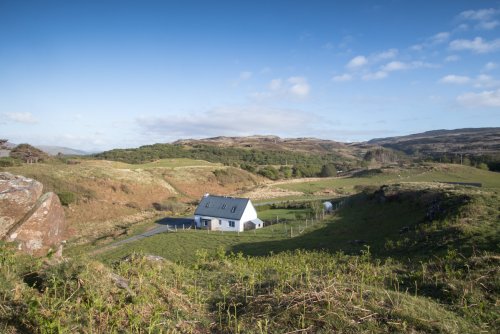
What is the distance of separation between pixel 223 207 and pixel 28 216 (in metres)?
30.5

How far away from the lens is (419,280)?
1086 cm

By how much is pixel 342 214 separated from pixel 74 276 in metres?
37.4

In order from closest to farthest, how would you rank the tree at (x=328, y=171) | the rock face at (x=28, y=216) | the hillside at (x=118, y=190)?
the rock face at (x=28, y=216)
the hillside at (x=118, y=190)
the tree at (x=328, y=171)

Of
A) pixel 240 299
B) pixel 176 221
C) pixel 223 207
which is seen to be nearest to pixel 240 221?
pixel 223 207

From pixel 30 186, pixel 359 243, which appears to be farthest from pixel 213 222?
pixel 30 186

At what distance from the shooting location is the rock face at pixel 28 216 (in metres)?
16.1

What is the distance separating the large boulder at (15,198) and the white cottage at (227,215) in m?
27.7

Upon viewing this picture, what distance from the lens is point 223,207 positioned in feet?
152

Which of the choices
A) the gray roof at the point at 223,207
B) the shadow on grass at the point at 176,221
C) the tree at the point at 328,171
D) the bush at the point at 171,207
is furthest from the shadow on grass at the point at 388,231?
the tree at the point at 328,171

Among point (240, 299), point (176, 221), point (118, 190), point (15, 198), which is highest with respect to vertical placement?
point (15, 198)

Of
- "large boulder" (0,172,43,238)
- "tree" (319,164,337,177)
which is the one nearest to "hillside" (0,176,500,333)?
"large boulder" (0,172,43,238)

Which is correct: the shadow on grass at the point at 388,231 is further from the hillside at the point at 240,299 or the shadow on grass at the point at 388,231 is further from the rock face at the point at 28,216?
the rock face at the point at 28,216

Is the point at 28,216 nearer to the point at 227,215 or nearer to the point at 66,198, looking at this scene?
the point at 227,215

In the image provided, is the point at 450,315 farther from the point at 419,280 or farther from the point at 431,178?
the point at 431,178
